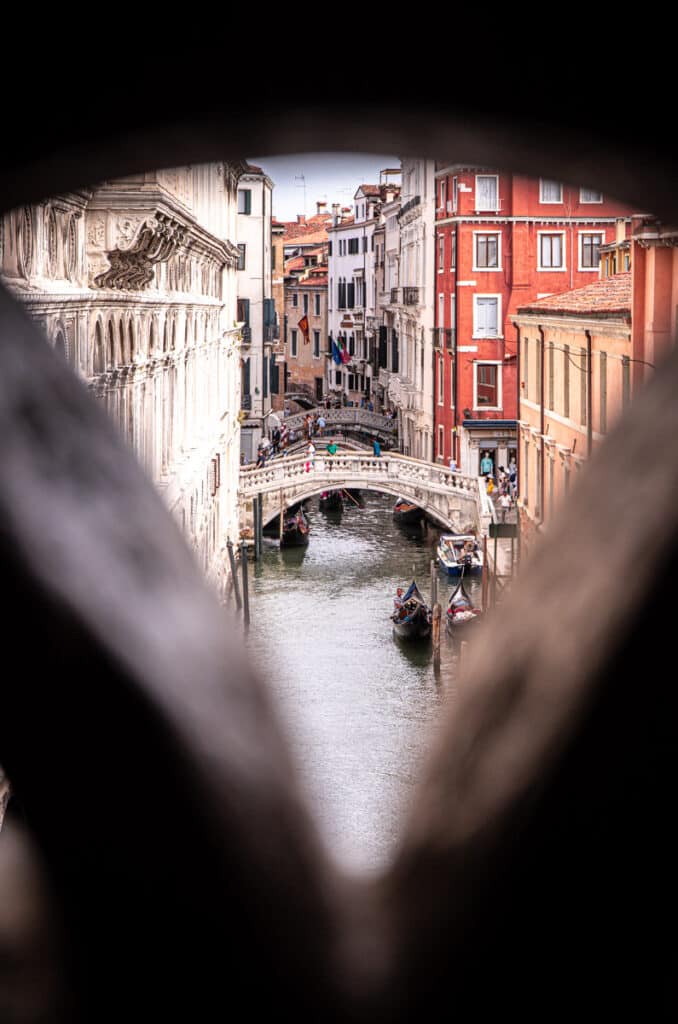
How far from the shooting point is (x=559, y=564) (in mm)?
727

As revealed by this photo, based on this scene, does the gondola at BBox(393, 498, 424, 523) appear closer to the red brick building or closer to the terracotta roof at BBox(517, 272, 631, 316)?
the red brick building

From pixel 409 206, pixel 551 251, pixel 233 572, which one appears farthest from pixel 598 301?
→ pixel 409 206

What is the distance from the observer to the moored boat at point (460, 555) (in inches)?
1122

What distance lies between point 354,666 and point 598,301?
8.32 metres

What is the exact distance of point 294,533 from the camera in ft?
105

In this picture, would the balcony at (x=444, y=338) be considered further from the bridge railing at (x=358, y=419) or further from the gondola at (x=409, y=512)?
the bridge railing at (x=358, y=419)

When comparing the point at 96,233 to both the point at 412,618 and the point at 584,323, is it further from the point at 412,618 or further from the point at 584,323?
the point at 412,618

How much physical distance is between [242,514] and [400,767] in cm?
1590

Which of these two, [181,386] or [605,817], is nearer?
[605,817]

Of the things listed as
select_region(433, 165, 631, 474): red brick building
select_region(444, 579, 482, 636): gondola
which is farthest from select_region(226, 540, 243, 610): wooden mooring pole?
select_region(433, 165, 631, 474): red brick building

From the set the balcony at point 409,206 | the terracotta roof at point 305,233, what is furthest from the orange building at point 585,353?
the terracotta roof at point 305,233

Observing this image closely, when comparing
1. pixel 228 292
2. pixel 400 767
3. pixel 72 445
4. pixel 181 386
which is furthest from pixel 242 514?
pixel 72 445

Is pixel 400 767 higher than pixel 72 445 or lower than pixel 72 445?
lower

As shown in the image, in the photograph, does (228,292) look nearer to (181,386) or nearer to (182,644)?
(181,386)
